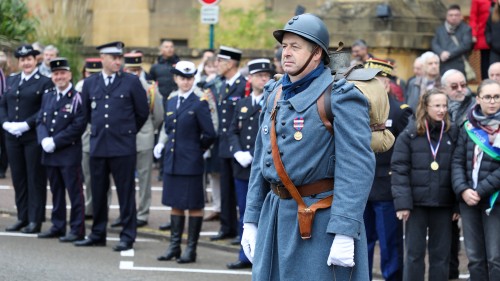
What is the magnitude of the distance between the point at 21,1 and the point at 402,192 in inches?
544

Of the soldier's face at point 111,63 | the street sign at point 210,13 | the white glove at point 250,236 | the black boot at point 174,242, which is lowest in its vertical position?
the black boot at point 174,242

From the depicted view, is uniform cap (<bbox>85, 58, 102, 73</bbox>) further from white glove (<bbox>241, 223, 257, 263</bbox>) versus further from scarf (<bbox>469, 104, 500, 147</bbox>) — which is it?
white glove (<bbox>241, 223, 257, 263</bbox>)

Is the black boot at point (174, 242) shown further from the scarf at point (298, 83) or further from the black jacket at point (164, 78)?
the black jacket at point (164, 78)

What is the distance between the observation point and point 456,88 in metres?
12.0

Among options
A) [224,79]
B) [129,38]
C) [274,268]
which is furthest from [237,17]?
[274,268]

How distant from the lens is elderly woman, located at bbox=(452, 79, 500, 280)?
394 inches

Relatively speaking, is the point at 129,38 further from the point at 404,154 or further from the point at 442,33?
the point at 404,154

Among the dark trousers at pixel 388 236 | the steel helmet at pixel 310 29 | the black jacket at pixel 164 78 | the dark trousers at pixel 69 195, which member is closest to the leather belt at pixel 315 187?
the steel helmet at pixel 310 29

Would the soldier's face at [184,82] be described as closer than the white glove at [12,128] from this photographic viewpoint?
Yes

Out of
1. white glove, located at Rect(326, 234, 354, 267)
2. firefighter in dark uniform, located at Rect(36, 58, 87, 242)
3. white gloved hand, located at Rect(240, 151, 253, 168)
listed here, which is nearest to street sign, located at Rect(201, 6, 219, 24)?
firefighter in dark uniform, located at Rect(36, 58, 87, 242)

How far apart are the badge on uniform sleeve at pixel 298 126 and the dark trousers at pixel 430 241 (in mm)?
3587

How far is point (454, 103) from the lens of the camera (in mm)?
12039

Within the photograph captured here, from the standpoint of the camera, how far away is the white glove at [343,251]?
6770mm

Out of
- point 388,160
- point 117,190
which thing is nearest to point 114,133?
point 117,190
